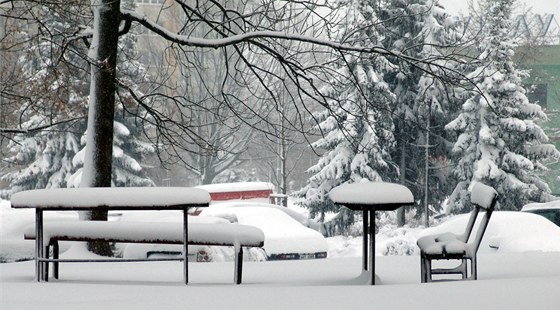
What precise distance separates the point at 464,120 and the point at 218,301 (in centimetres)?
2468

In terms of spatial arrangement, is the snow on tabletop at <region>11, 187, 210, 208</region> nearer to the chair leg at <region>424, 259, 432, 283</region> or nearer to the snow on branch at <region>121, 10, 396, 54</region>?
the chair leg at <region>424, 259, 432, 283</region>

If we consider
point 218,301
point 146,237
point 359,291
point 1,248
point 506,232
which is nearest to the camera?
point 218,301

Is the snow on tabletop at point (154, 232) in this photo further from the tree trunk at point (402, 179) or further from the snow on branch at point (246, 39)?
the tree trunk at point (402, 179)

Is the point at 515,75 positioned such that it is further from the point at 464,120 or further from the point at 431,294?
the point at 431,294

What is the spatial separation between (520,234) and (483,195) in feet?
18.1

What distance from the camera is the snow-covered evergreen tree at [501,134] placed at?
1088 inches

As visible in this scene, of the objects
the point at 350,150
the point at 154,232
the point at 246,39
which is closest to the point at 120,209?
the point at 154,232

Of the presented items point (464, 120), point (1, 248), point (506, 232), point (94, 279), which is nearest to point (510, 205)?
point (464, 120)

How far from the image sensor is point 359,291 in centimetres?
543

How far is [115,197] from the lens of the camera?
6.44m

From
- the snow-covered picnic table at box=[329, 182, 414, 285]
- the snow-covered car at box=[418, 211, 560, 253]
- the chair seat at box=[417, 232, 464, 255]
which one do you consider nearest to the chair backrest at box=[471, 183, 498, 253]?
the chair seat at box=[417, 232, 464, 255]

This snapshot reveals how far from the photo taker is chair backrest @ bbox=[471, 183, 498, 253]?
22.1 ft

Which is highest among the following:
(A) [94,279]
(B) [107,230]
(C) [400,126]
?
(C) [400,126]

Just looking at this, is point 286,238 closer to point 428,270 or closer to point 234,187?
point 428,270
